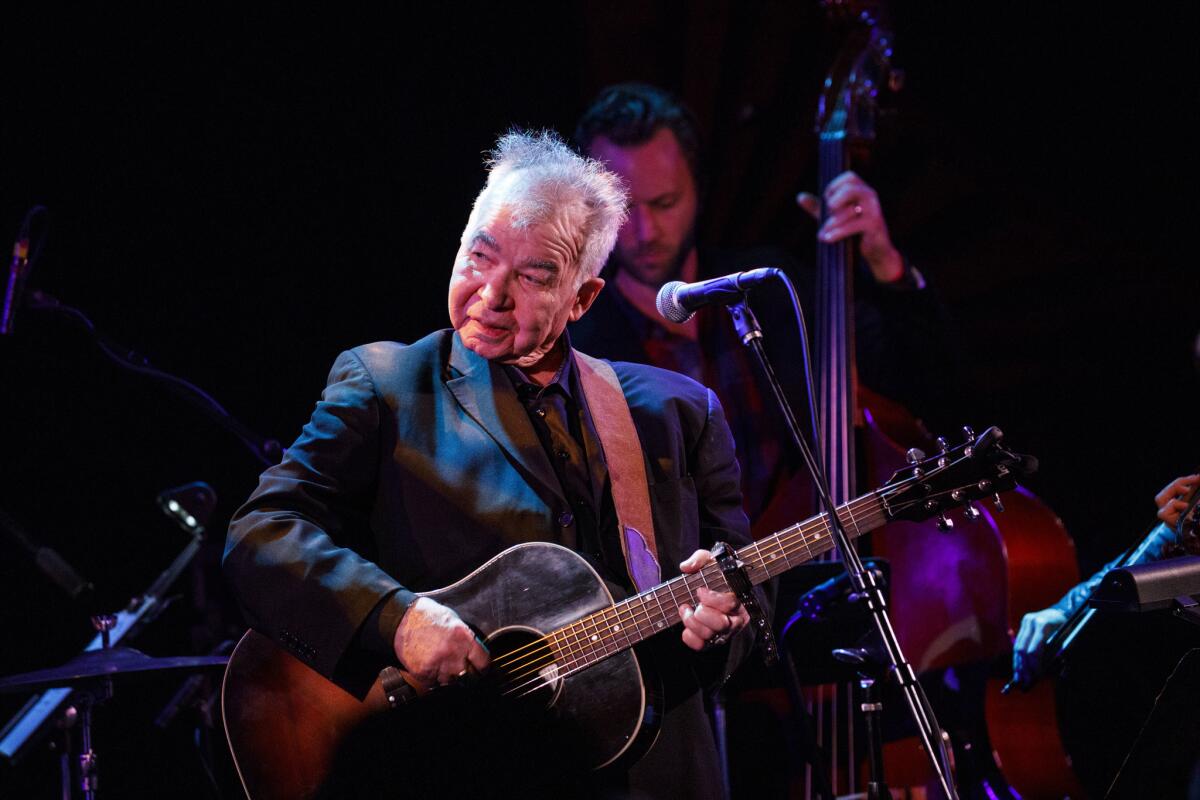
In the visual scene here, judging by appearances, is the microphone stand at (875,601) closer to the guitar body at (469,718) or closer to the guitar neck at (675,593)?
the guitar neck at (675,593)

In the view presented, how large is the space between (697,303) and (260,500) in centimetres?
122

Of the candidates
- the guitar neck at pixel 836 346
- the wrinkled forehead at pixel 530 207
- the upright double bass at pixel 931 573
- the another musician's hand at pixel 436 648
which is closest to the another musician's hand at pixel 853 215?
the guitar neck at pixel 836 346

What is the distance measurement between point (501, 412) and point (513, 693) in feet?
2.43

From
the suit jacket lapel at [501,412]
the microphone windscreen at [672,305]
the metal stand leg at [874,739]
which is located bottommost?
the metal stand leg at [874,739]

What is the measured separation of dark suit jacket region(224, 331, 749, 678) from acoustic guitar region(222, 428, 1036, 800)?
113 millimetres

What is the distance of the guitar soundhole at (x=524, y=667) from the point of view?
2.43m

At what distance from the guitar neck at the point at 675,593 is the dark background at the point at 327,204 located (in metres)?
2.21

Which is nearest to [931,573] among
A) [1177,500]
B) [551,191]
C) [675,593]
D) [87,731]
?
[1177,500]

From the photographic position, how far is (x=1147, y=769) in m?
2.22

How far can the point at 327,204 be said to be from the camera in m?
4.42

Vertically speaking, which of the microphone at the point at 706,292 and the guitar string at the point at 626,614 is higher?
the microphone at the point at 706,292

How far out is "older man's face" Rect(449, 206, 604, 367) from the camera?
110 inches

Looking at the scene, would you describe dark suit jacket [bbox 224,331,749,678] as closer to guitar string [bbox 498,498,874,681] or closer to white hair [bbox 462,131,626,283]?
guitar string [bbox 498,498,874,681]

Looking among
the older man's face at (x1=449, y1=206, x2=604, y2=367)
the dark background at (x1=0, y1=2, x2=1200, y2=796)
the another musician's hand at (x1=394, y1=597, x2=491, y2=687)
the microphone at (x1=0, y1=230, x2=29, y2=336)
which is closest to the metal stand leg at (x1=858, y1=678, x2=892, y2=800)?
the another musician's hand at (x1=394, y1=597, x2=491, y2=687)
